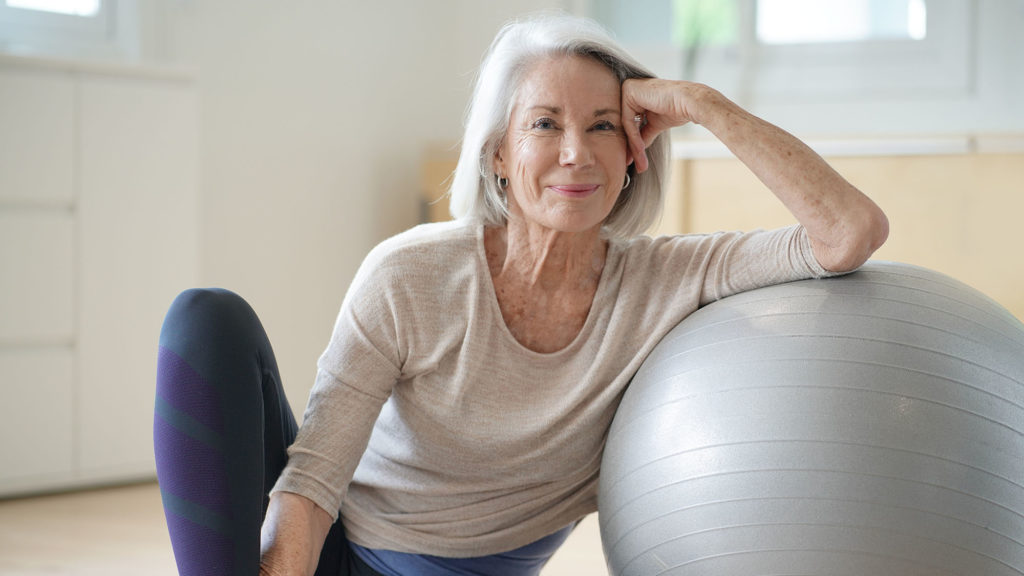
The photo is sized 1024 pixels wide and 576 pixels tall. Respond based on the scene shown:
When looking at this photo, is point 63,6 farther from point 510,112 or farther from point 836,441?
point 836,441

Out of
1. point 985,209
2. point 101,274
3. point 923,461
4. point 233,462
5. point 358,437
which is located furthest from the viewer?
point 101,274

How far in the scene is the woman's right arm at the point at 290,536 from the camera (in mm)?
1379

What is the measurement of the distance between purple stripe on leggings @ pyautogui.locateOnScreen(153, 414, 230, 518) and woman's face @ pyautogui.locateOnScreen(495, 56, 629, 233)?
501 mm

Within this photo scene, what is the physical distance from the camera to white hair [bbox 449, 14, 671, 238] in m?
1.47

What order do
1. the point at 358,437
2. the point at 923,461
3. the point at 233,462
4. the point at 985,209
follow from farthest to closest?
the point at 985,209 < the point at 358,437 < the point at 233,462 < the point at 923,461

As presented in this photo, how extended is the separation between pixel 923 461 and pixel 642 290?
1.55 ft

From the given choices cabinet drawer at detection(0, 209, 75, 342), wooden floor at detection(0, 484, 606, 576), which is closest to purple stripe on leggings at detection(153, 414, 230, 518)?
wooden floor at detection(0, 484, 606, 576)

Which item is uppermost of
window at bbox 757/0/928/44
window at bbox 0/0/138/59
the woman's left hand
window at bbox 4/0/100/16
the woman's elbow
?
window at bbox 757/0/928/44

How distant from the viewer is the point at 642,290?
151cm

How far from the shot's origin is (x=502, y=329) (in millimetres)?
1483

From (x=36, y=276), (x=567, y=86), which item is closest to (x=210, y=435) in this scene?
(x=567, y=86)

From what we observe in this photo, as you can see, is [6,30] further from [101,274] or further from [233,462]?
[233,462]

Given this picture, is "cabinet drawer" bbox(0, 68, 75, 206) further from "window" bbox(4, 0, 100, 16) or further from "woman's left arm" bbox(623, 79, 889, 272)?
"woman's left arm" bbox(623, 79, 889, 272)

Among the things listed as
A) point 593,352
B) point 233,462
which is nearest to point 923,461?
point 593,352
